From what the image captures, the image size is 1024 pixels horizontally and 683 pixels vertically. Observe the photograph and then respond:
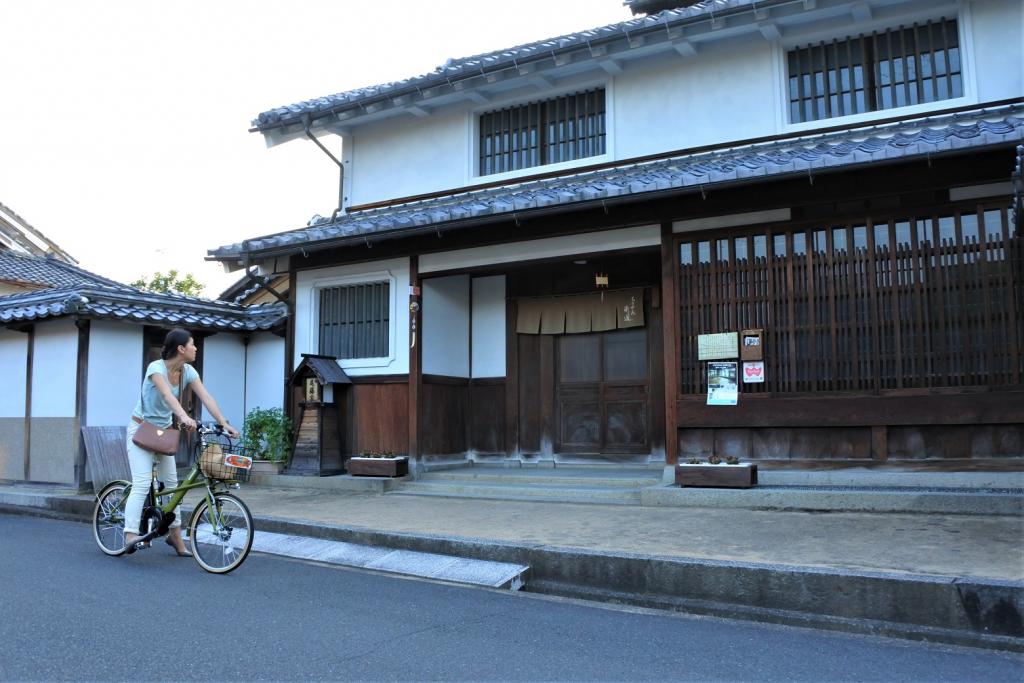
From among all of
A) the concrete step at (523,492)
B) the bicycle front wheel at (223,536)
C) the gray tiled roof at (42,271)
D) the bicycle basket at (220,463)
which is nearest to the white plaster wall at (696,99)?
the concrete step at (523,492)

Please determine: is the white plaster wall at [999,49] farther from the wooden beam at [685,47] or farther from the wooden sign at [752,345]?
the wooden sign at [752,345]

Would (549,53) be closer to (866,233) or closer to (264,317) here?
(866,233)

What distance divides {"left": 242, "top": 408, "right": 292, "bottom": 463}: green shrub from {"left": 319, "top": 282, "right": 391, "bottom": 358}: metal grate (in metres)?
1.30

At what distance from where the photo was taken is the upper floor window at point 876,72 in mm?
9656

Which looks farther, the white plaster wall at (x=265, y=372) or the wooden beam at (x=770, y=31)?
the white plaster wall at (x=265, y=372)

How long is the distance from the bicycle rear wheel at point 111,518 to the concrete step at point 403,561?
124 centimetres

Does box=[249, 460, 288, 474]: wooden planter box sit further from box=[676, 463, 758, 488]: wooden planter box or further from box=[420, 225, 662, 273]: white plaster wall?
box=[676, 463, 758, 488]: wooden planter box

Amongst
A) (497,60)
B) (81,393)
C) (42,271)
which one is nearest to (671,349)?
(497,60)

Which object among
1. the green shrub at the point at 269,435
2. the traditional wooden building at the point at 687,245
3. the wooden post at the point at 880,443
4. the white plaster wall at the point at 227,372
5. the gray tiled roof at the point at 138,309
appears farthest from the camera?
the white plaster wall at the point at 227,372

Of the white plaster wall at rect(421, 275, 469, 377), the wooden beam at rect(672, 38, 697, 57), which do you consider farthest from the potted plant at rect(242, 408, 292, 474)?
the wooden beam at rect(672, 38, 697, 57)

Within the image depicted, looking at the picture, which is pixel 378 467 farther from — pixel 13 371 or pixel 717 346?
pixel 13 371

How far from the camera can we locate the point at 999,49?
30.8 ft

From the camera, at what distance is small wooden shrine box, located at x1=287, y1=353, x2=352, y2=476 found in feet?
38.3

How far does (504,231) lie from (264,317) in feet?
16.2
